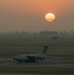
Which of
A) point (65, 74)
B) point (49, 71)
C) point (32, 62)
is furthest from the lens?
point (32, 62)

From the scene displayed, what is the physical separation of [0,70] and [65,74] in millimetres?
9588

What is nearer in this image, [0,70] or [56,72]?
[56,72]

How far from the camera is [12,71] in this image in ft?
144

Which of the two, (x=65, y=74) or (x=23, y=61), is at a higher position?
(x=23, y=61)

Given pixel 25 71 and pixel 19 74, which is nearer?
pixel 19 74

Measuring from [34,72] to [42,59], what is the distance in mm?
17087

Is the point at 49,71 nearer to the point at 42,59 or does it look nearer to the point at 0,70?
the point at 0,70

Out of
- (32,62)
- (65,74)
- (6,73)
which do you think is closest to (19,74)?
(6,73)

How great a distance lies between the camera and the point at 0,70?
45125mm

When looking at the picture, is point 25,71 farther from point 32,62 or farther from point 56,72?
point 32,62

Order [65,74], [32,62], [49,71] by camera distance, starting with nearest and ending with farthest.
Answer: [65,74]
[49,71]
[32,62]

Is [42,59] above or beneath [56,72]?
above

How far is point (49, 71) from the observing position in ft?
142

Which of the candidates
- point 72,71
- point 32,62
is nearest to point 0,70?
point 72,71
